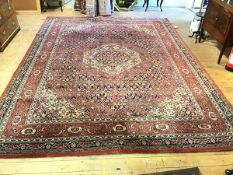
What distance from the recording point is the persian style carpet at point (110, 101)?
1.93 m

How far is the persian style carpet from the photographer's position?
1934 millimetres

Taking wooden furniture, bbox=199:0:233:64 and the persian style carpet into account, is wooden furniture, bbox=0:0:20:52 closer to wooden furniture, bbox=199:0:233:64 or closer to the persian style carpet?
the persian style carpet

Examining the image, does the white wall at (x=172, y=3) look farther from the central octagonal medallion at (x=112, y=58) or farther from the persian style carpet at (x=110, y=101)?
the central octagonal medallion at (x=112, y=58)

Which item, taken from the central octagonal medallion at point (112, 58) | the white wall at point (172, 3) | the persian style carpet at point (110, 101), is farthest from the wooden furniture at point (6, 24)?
the white wall at point (172, 3)

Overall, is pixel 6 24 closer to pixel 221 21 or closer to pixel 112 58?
pixel 112 58

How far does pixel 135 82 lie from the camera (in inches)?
106

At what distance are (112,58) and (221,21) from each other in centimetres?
144

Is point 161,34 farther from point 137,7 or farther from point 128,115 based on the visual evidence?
point 128,115

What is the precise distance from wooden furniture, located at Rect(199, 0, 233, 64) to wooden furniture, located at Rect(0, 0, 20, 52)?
282 centimetres

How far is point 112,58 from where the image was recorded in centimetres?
315

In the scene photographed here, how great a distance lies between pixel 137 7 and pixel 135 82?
9.39 ft

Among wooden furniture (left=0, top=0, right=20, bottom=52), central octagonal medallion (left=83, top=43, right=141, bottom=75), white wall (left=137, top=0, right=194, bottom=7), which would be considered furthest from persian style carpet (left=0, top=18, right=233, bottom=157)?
white wall (left=137, top=0, right=194, bottom=7)

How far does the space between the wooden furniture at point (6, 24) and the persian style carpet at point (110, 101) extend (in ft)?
1.22

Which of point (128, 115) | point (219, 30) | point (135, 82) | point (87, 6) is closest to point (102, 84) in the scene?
point (135, 82)
